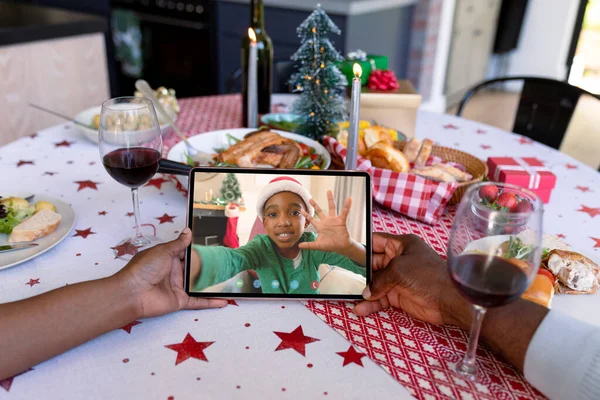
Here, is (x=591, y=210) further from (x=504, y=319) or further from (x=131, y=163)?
(x=131, y=163)

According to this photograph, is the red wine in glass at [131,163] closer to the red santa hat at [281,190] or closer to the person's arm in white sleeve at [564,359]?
the red santa hat at [281,190]

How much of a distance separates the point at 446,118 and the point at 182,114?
875 mm

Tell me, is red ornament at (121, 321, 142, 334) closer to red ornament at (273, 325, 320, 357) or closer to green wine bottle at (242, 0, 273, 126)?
red ornament at (273, 325, 320, 357)

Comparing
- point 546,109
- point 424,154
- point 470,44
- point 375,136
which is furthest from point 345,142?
point 470,44

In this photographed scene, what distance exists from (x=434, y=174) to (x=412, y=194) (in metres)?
0.12

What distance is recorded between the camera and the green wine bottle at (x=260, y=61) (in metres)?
1.40

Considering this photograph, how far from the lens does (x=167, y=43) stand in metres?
3.82

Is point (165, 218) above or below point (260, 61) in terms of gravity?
below

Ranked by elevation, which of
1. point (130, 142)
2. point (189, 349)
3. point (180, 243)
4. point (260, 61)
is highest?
point (260, 61)

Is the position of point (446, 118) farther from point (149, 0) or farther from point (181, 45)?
point (149, 0)

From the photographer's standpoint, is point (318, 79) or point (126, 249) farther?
point (318, 79)

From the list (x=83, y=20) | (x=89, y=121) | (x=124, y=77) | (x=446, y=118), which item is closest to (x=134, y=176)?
(x=89, y=121)

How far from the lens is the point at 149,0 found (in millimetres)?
3793

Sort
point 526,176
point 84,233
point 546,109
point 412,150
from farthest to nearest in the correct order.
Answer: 1. point 546,109
2. point 412,150
3. point 526,176
4. point 84,233
